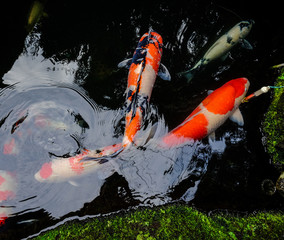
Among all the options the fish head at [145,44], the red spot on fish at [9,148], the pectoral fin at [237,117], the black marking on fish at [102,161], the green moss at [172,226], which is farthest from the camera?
the fish head at [145,44]

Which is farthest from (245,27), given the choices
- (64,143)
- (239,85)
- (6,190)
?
(6,190)

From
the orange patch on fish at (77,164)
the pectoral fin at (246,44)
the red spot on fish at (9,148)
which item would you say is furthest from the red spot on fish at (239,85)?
the red spot on fish at (9,148)

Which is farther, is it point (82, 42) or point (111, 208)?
point (82, 42)

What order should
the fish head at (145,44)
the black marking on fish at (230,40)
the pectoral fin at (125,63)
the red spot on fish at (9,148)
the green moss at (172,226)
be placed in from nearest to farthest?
the green moss at (172,226) < the red spot on fish at (9,148) < the fish head at (145,44) < the pectoral fin at (125,63) < the black marking on fish at (230,40)

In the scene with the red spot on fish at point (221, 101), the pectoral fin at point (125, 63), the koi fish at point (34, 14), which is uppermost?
the koi fish at point (34, 14)

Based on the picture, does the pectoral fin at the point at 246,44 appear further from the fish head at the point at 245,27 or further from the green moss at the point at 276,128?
the green moss at the point at 276,128

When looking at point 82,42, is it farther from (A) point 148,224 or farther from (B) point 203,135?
(A) point 148,224

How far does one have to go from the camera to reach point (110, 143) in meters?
3.52

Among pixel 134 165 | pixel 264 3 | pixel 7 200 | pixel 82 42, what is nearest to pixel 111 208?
pixel 134 165

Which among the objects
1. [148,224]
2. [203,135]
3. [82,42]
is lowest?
[148,224]

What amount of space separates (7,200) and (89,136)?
4.49 ft

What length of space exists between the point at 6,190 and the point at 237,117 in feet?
11.7

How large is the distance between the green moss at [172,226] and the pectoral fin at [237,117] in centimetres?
144

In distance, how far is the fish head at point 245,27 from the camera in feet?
14.9
